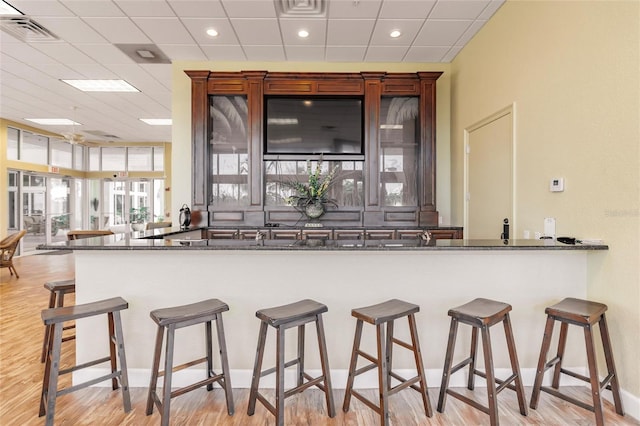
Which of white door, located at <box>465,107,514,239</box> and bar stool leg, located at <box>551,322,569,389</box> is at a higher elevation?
white door, located at <box>465,107,514,239</box>

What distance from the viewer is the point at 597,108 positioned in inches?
90.1

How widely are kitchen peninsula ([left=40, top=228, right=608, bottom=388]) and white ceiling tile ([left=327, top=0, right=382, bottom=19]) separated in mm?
2613

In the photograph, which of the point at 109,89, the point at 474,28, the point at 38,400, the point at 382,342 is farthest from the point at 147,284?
the point at 109,89

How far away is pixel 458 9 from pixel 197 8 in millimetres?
2778

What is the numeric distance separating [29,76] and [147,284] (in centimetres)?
519

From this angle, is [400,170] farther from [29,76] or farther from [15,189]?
[15,189]

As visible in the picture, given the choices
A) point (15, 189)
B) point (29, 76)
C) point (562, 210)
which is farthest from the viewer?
point (15, 189)

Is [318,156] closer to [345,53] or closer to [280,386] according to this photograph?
[345,53]

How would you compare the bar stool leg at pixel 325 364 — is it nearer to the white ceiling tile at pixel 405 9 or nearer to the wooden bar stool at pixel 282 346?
the wooden bar stool at pixel 282 346

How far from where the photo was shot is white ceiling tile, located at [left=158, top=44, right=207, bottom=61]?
175 inches

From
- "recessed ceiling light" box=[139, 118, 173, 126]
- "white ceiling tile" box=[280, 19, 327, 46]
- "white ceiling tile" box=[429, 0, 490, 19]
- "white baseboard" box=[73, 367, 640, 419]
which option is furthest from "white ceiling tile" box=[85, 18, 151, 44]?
A: "recessed ceiling light" box=[139, 118, 173, 126]

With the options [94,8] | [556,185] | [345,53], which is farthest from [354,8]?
[94,8]

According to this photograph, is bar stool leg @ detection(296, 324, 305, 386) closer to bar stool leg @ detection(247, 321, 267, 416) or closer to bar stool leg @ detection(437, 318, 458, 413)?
bar stool leg @ detection(247, 321, 267, 416)

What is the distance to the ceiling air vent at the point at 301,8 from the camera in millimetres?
3477
